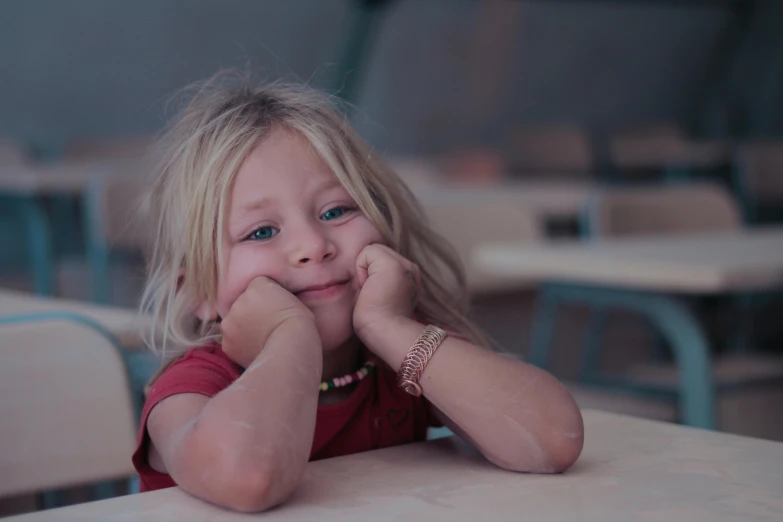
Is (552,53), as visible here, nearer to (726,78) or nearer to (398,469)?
(726,78)

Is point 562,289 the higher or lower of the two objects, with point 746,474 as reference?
lower

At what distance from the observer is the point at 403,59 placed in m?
8.01

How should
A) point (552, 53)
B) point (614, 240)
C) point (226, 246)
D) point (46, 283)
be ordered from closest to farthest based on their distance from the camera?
point (226, 246) < point (614, 240) < point (46, 283) < point (552, 53)

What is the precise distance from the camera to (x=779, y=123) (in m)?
9.59

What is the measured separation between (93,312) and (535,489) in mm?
1058

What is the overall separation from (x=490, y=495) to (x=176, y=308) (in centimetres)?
49

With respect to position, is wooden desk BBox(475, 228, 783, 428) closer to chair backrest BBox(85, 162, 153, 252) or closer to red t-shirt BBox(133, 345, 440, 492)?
red t-shirt BBox(133, 345, 440, 492)

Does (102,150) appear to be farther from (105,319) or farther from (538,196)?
(105,319)

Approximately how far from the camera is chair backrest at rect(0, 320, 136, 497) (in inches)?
47.2

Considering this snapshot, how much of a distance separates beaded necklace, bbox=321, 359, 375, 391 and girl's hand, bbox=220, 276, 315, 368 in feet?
0.39

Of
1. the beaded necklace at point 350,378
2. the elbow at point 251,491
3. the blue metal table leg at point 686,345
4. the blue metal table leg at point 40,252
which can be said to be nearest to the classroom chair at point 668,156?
the blue metal table leg at point 40,252

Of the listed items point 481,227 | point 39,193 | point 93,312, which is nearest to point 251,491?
point 93,312

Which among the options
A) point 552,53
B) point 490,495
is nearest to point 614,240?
point 490,495

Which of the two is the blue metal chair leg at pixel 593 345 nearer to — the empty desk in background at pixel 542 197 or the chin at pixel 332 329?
the empty desk in background at pixel 542 197
